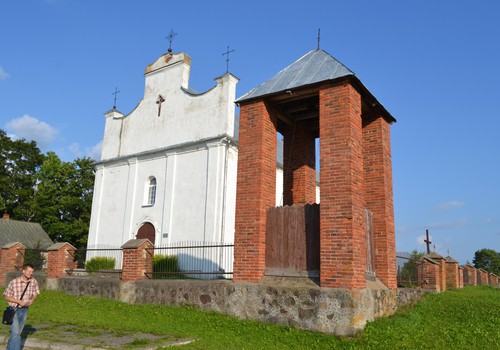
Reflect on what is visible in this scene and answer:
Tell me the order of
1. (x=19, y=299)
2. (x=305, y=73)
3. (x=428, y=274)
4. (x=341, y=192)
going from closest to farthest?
1. (x=19, y=299)
2. (x=341, y=192)
3. (x=305, y=73)
4. (x=428, y=274)

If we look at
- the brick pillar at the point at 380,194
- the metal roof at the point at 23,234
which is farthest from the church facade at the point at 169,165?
the metal roof at the point at 23,234

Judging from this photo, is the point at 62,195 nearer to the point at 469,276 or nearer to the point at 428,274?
the point at 428,274

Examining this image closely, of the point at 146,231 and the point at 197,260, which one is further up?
the point at 146,231

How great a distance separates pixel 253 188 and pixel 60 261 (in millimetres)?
8770

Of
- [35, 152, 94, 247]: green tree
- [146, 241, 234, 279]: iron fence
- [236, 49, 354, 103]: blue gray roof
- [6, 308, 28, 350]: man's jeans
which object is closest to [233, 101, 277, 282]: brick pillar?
[236, 49, 354, 103]: blue gray roof

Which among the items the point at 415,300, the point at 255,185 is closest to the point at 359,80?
the point at 255,185

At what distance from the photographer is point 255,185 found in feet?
28.2

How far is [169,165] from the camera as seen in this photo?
1884 cm

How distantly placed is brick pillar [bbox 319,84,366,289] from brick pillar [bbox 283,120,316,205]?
213cm

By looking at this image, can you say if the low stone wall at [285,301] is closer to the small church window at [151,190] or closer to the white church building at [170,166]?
the white church building at [170,166]

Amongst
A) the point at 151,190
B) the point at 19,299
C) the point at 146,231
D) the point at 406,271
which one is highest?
the point at 151,190

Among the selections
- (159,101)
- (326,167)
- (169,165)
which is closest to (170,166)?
(169,165)

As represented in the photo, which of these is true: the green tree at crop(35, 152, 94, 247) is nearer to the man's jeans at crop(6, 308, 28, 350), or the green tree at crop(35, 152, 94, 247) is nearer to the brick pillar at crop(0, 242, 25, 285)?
the brick pillar at crop(0, 242, 25, 285)

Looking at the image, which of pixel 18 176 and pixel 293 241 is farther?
pixel 18 176
